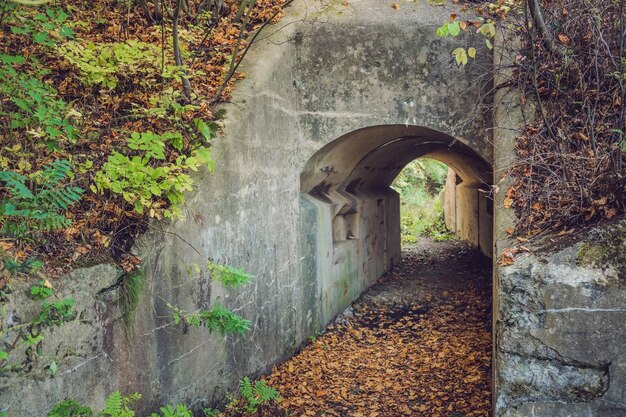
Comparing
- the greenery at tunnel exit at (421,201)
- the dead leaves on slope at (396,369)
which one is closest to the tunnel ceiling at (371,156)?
the dead leaves on slope at (396,369)

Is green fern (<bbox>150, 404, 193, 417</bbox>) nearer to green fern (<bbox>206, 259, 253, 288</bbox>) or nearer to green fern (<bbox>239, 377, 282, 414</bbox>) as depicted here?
green fern (<bbox>239, 377, 282, 414</bbox>)

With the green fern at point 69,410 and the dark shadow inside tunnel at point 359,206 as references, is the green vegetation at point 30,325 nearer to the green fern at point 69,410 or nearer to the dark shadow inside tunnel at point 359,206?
the green fern at point 69,410

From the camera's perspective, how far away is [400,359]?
6.29 metres

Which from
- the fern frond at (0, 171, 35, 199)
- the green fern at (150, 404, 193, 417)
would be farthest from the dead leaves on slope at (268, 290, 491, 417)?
the fern frond at (0, 171, 35, 199)

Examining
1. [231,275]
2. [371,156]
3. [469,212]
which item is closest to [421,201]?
[469,212]

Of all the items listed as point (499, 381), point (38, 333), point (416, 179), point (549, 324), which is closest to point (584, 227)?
point (549, 324)

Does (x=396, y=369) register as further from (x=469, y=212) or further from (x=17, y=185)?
(x=469, y=212)

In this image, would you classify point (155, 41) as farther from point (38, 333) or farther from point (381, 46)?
point (38, 333)

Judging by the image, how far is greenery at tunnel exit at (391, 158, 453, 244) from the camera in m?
17.1

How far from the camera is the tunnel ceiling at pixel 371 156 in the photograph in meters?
6.68

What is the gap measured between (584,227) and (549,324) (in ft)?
2.89

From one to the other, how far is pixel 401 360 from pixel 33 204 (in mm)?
4642

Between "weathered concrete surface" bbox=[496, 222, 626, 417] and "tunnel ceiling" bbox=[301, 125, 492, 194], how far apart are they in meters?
2.39

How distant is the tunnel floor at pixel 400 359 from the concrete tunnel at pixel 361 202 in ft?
1.96
